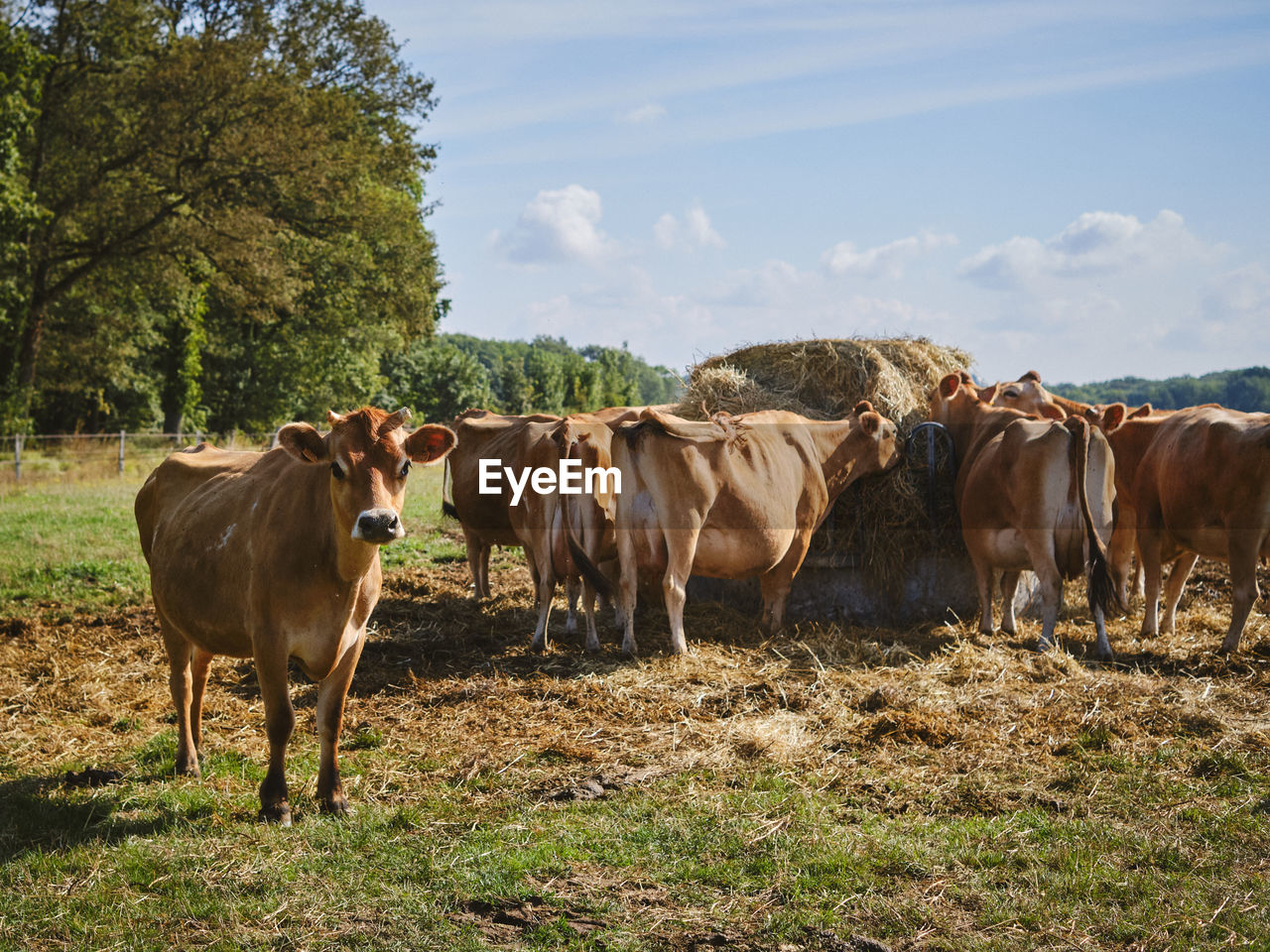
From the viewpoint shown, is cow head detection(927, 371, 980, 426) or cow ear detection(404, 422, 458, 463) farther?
cow head detection(927, 371, 980, 426)

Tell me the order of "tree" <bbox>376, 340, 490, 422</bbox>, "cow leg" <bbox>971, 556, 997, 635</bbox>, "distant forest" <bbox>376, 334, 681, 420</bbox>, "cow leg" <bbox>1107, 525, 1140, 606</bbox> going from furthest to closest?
"tree" <bbox>376, 340, 490, 422</bbox>, "distant forest" <bbox>376, 334, 681, 420</bbox>, "cow leg" <bbox>1107, 525, 1140, 606</bbox>, "cow leg" <bbox>971, 556, 997, 635</bbox>

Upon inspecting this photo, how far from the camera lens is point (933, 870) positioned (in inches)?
175

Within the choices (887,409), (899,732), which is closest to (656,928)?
(899,732)

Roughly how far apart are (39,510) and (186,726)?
13833 millimetres

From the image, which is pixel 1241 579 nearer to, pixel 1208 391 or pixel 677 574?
pixel 677 574

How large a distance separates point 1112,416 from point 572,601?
19.1 feet

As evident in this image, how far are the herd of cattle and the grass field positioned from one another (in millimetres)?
547

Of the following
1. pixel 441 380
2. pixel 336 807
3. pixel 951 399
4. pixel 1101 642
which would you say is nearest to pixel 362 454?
pixel 336 807

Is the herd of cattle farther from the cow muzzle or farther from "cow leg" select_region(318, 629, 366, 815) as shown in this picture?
the cow muzzle

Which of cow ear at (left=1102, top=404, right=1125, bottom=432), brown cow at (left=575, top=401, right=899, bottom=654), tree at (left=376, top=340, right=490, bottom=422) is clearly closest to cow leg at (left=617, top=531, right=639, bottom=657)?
brown cow at (left=575, top=401, right=899, bottom=654)

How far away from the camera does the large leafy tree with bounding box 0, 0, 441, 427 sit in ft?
77.9

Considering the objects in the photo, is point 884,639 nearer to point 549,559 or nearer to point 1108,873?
point 549,559

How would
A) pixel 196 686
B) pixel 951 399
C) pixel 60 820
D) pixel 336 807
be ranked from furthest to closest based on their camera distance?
1. pixel 951 399
2. pixel 196 686
3. pixel 336 807
4. pixel 60 820

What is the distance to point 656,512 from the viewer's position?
8.46 m
